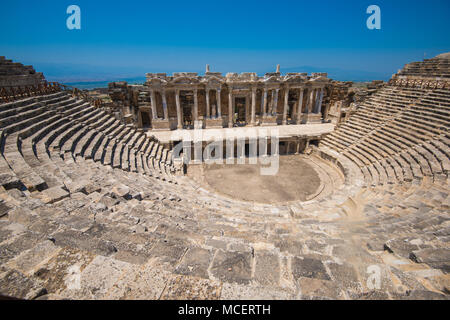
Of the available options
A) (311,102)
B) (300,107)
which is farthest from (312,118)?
(300,107)

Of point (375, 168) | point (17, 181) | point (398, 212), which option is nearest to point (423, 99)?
point (375, 168)

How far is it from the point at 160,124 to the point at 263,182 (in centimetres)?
1243

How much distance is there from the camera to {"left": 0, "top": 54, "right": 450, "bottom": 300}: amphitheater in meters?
3.00

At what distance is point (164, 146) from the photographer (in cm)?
1855

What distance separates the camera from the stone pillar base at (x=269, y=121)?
23250mm

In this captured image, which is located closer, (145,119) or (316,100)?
(316,100)

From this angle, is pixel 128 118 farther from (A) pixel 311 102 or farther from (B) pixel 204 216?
(A) pixel 311 102

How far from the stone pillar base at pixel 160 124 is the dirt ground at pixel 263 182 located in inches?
279

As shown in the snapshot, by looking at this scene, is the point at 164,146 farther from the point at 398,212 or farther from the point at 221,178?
the point at 398,212

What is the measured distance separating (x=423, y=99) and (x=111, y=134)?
23.3 meters

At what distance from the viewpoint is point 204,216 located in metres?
7.46

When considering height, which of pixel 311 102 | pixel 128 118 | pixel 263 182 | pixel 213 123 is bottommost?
pixel 263 182

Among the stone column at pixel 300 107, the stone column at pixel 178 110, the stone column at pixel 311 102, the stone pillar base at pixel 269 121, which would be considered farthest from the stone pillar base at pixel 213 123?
the stone column at pixel 311 102
